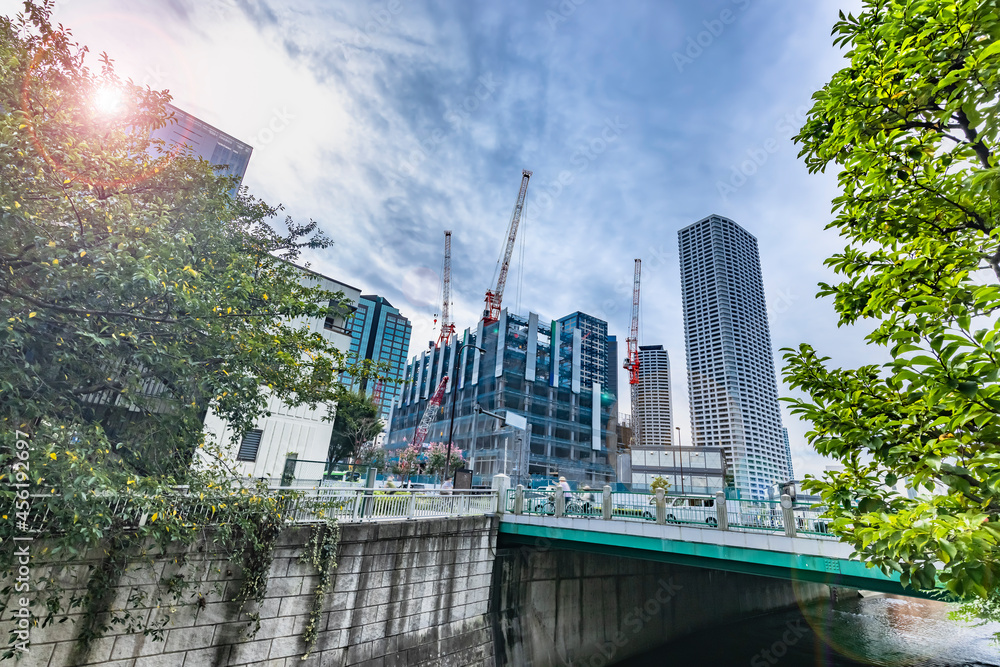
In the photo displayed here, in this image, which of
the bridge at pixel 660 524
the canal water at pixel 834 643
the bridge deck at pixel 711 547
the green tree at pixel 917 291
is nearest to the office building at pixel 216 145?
the bridge at pixel 660 524

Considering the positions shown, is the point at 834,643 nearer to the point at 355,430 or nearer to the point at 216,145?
the point at 355,430

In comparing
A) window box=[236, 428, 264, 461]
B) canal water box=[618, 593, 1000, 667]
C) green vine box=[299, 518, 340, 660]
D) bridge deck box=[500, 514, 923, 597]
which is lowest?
canal water box=[618, 593, 1000, 667]

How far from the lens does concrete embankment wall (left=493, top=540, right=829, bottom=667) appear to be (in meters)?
17.5

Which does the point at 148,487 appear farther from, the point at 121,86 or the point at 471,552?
the point at 471,552

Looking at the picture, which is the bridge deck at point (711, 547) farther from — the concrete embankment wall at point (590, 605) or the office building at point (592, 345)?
the office building at point (592, 345)

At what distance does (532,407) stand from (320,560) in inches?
2613

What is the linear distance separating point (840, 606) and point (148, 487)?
4989 cm

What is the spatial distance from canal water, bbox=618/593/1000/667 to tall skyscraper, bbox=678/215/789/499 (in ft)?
391

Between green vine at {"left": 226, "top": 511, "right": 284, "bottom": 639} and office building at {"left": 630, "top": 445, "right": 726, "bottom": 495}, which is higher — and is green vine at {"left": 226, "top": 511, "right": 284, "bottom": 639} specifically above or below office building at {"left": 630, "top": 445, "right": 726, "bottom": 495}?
below

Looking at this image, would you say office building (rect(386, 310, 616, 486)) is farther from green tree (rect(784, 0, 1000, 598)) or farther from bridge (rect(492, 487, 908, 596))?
green tree (rect(784, 0, 1000, 598))

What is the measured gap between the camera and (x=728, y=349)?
490 ft

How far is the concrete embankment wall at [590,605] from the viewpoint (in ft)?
57.5

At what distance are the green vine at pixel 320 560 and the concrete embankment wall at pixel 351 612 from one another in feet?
0.64

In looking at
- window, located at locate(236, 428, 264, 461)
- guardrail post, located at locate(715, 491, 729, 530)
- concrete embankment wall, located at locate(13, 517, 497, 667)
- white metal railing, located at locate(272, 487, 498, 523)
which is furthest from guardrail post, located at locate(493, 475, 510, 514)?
window, located at locate(236, 428, 264, 461)
